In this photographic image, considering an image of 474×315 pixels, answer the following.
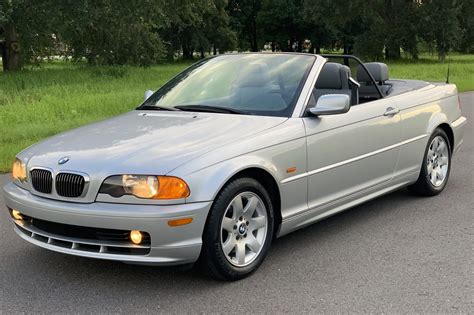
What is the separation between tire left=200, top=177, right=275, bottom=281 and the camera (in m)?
3.61

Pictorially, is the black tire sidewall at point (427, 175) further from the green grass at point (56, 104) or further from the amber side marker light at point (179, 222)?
the green grass at point (56, 104)

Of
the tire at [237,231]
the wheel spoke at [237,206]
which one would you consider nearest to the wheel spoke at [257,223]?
the tire at [237,231]

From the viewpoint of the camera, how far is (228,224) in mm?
3752

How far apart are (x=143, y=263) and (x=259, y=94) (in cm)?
179

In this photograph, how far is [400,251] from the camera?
4.35m

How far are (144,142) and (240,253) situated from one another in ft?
3.28

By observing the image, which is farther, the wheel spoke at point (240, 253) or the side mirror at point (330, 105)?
the side mirror at point (330, 105)

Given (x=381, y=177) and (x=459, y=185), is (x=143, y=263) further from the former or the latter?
(x=459, y=185)

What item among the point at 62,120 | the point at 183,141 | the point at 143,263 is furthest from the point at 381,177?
the point at 62,120

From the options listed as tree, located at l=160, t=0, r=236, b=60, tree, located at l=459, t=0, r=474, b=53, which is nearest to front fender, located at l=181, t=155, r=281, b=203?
tree, located at l=459, t=0, r=474, b=53

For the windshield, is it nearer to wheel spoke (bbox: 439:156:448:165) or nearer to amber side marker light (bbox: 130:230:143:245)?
amber side marker light (bbox: 130:230:143:245)

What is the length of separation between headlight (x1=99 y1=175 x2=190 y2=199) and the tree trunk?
26661mm

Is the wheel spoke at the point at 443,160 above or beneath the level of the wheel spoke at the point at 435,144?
beneath

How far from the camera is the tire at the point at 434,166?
5.76 metres
